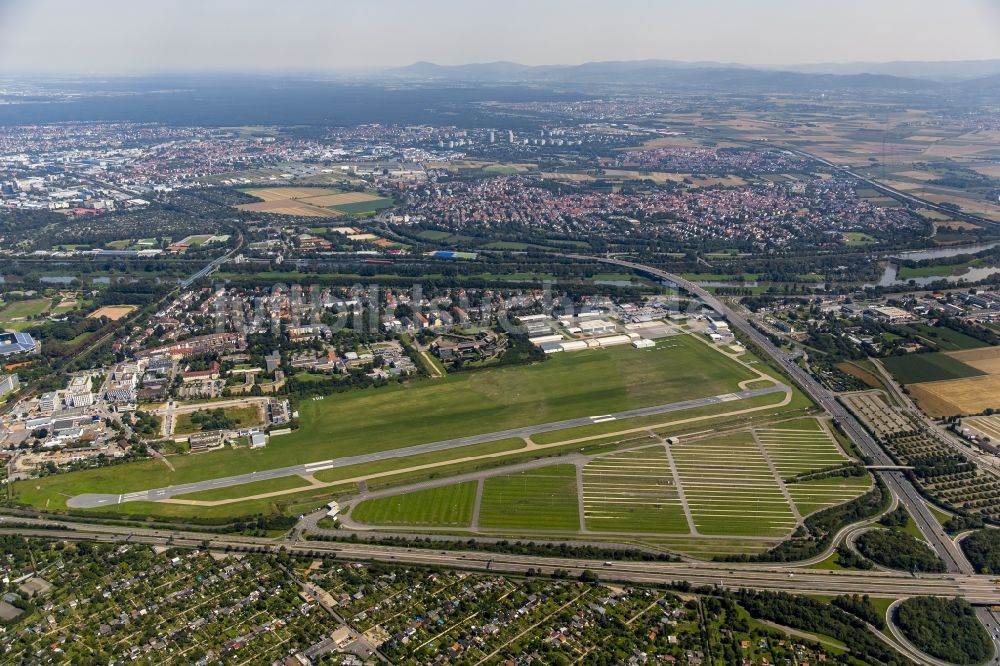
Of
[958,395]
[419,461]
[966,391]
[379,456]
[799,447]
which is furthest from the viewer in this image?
[966,391]

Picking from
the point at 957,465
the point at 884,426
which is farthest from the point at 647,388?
the point at 957,465

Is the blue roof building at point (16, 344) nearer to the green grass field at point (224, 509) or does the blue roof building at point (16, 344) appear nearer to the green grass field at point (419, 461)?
the green grass field at point (224, 509)

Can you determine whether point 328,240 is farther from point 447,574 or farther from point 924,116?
point 924,116

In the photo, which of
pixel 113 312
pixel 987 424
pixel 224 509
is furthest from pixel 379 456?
pixel 113 312

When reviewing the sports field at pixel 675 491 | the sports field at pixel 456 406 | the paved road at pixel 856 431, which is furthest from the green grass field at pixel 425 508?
the paved road at pixel 856 431

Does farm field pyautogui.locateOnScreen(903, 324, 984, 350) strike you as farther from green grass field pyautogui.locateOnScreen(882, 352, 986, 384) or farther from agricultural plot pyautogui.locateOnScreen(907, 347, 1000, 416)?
agricultural plot pyautogui.locateOnScreen(907, 347, 1000, 416)

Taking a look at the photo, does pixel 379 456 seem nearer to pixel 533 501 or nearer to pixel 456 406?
pixel 456 406
